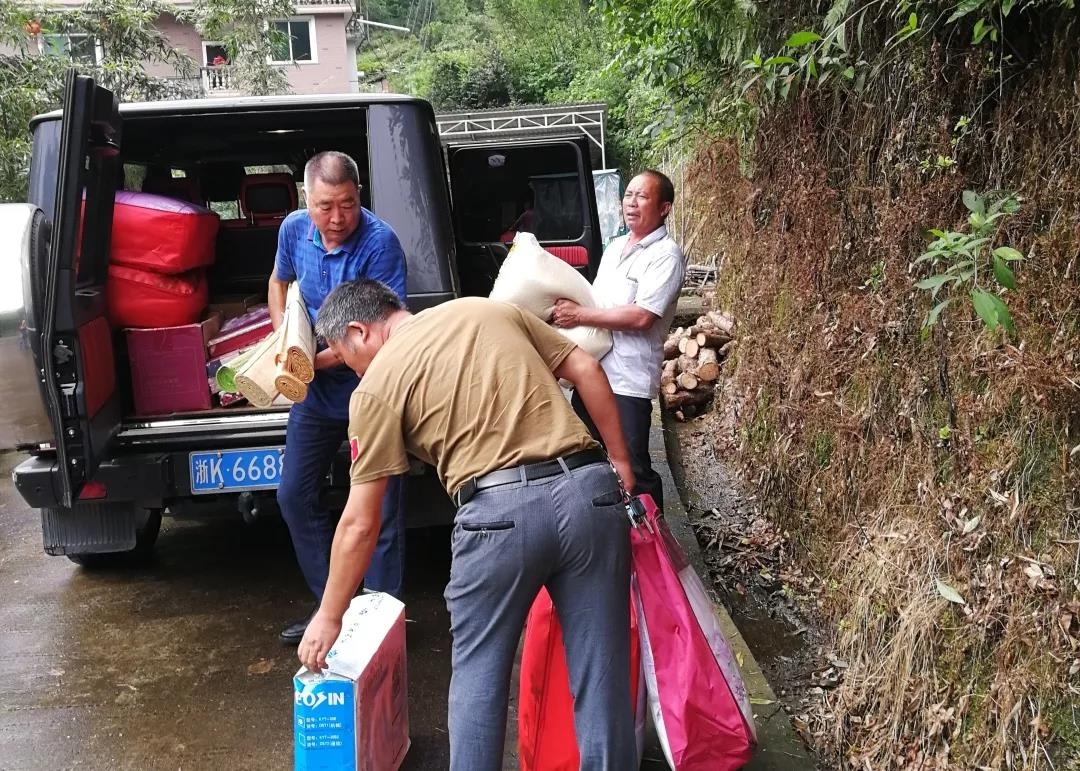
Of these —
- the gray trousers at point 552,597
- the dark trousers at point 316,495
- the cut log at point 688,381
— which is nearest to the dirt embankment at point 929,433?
the gray trousers at point 552,597

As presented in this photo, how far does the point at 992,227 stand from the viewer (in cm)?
243

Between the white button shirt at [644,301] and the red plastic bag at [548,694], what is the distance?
146 cm

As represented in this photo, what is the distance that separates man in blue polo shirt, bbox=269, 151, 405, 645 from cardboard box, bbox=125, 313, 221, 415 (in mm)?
799

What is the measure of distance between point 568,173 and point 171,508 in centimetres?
352

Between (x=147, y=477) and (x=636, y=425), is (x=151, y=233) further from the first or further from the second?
(x=636, y=425)

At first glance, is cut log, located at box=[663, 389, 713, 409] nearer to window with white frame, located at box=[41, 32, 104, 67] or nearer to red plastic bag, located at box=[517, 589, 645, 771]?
red plastic bag, located at box=[517, 589, 645, 771]

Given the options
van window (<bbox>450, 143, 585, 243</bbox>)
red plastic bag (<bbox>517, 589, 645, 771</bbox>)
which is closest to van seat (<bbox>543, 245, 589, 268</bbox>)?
van window (<bbox>450, 143, 585, 243</bbox>)

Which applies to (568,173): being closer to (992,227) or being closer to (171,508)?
(171,508)

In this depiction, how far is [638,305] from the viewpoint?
145 inches

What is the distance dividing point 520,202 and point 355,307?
4.14 metres

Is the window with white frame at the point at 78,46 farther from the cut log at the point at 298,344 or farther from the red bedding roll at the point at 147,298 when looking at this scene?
the cut log at the point at 298,344

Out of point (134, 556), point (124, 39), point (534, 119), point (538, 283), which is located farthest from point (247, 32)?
point (538, 283)

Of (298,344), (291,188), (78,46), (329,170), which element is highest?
(78,46)

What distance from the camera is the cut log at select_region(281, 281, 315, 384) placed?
320 cm
